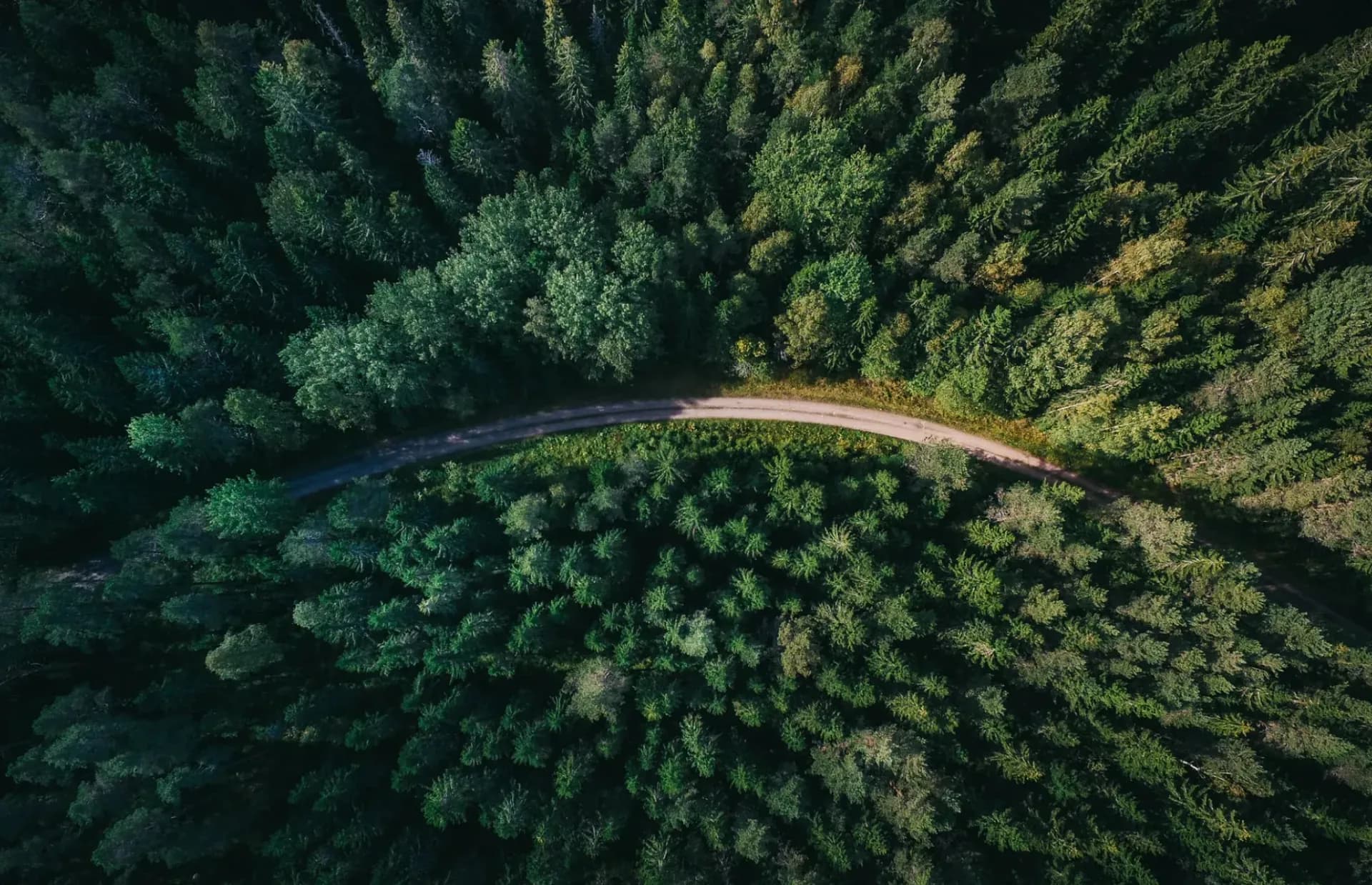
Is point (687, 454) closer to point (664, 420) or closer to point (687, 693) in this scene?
point (664, 420)

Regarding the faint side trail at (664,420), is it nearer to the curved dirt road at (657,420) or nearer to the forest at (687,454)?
the curved dirt road at (657,420)

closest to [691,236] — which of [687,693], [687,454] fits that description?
[687,454]

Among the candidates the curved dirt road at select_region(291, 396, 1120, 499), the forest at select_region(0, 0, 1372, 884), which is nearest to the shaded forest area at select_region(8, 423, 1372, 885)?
the forest at select_region(0, 0, 1372, 884)

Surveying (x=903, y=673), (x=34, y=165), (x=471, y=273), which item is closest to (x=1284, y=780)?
(x=903, y=673)

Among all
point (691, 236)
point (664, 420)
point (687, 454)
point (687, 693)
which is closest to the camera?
point (687, 693)

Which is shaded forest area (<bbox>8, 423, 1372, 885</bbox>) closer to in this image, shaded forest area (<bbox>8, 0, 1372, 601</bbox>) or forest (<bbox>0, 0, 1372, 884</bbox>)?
forest (<bbox>0, 0, 1372, 884</bbox>)

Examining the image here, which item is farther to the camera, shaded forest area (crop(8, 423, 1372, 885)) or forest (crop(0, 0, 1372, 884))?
forest (crop(0, 0, 1372, 884))
